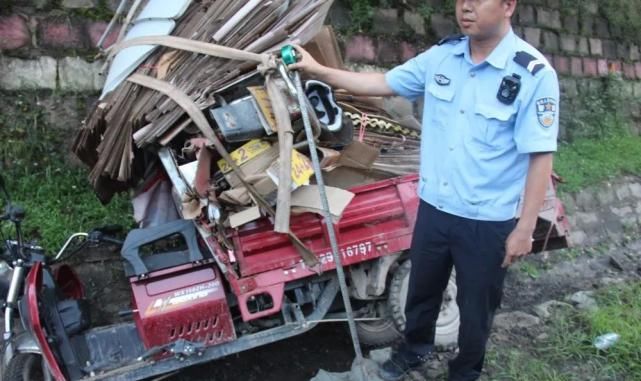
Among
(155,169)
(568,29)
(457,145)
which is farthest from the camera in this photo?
(568,29)

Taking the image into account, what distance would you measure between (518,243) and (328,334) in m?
1.92

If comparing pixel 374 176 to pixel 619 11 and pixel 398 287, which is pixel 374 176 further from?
pixel 619 11

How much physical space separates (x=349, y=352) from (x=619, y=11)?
6.42 meters

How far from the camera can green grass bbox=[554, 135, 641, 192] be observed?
21.2 ft

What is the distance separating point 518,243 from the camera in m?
2.60

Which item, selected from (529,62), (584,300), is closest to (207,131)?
(529,62)

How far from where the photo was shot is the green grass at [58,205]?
162 inches

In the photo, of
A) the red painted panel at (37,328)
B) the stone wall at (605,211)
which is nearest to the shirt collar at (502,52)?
the red painted panel at (37,328)

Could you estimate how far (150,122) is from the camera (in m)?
3.26

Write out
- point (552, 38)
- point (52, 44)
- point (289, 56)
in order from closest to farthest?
point (289, 56)
point (52, 44)
point (552, 38)

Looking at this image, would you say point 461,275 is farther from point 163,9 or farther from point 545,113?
point 163,9

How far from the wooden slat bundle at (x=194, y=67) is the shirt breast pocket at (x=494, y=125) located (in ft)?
3.67

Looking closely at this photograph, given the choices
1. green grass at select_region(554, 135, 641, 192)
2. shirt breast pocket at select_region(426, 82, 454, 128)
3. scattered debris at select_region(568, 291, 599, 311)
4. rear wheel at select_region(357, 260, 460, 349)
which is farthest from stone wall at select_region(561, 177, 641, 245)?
shirt breast pocket at select_region(426, 82, 454, 128)

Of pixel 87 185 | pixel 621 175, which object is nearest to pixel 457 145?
pixel 87 185
